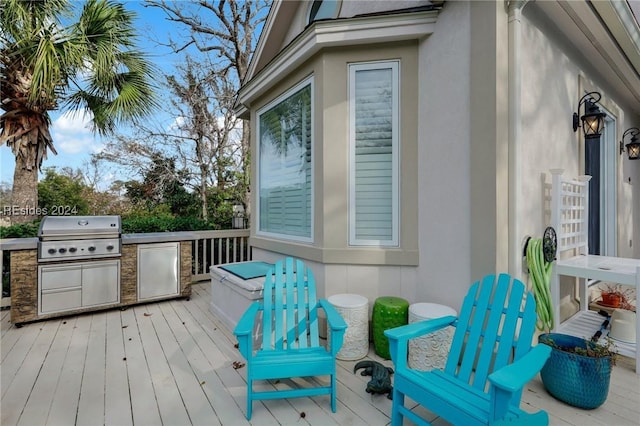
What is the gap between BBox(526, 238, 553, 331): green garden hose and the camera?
2627 millimetres

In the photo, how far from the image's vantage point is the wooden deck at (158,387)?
201 centimetres

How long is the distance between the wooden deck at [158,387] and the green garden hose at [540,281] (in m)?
0.59

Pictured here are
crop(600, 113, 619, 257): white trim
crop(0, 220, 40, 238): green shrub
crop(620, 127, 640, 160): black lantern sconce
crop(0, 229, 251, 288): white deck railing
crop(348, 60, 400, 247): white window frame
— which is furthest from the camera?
crop(0, 229, 251, 288): white deck railing

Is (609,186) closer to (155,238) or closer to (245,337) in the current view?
(245,337)

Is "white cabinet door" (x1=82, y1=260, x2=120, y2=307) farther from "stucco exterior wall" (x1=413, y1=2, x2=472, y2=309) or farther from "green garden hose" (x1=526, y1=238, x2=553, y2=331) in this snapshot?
"green garden hose" (x1=526, y1=238, x2=553, y2=331)

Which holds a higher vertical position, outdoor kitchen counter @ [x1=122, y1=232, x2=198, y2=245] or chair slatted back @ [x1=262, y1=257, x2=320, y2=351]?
outdoor kitchen counter @ [x1=122, y1=232, x2=198, y2=245]

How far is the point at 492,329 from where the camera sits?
1901mm

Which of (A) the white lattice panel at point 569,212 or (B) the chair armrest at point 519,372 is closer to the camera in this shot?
(B) the chair armrest at point 519,372

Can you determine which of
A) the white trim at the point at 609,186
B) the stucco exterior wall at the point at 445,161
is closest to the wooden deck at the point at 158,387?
the stucco exterior wall at the point at 445,161

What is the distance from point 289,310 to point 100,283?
3.06 metres

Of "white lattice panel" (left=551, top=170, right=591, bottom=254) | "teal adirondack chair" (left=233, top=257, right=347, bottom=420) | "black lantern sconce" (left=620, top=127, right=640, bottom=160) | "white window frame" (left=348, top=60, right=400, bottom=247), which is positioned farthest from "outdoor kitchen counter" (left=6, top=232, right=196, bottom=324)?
"black lantern sconce" (left=620, top=127, right=640, bottom=160)

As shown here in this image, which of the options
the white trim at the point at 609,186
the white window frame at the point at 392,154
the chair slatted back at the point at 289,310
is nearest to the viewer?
the chair slatted back at the point at 289,310

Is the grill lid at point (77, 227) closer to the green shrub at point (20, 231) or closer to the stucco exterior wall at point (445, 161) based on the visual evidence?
the green shrub at point (20, 231)

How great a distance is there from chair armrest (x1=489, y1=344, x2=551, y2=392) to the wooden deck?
2.76 ft
